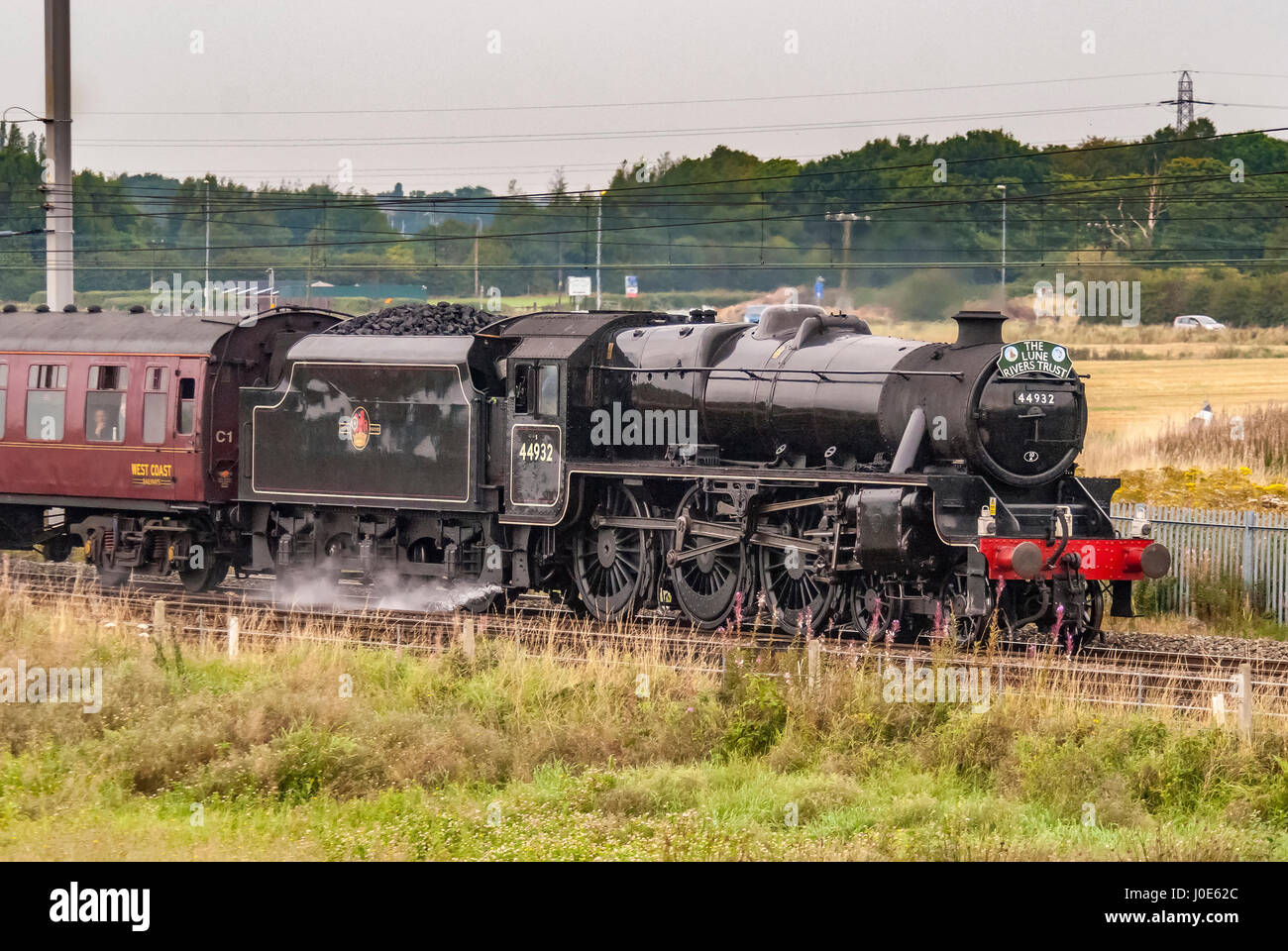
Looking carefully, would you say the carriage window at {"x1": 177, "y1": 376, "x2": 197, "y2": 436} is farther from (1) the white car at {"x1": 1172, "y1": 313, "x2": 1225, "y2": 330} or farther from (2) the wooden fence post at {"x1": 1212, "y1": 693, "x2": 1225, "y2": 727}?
(1) the white car at {"x1": 1172, "y1": 313, "x2": 1225, "y2": 330}

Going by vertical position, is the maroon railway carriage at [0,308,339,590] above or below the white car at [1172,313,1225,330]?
below

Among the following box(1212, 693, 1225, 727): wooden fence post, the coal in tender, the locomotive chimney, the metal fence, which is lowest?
box(1212, 693, 1225, 727): wooden fence post

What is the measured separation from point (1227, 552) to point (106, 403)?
15347mm

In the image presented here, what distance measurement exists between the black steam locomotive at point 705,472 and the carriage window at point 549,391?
0.02m

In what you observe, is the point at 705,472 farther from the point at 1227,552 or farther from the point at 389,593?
the point at 1227,552

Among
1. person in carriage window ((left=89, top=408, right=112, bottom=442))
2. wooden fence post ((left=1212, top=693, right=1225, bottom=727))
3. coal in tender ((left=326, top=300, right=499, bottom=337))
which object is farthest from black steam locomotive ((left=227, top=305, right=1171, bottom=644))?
wooden fence post ((left=1212, top=693, right=1225, bottom=727))

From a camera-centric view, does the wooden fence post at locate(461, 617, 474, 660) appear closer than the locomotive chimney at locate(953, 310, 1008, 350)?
Yes

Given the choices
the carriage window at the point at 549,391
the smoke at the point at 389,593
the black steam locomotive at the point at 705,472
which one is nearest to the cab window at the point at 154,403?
the black steam locomotive at the point at 705,472

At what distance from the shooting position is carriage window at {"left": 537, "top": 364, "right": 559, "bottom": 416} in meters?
18.4

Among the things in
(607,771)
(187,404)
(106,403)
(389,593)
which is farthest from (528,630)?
(106,403)

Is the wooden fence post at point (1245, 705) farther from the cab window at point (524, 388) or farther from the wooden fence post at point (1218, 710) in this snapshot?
the cab window at point (524, 388)

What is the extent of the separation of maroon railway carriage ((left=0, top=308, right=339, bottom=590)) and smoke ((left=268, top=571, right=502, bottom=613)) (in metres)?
1.63

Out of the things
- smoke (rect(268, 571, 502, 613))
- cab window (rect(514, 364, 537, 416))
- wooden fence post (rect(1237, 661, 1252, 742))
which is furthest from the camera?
smoke (rect(268, 571, 502, 613))

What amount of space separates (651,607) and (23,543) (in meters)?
10.9
